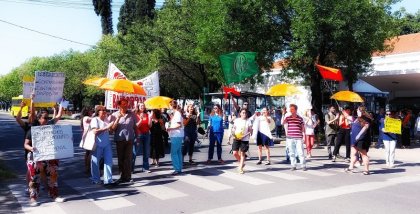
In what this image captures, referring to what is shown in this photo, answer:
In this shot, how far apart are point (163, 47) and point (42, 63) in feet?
182

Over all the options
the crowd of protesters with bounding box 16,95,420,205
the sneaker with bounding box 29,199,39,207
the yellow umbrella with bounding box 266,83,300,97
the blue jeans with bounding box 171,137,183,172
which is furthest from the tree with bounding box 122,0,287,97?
the sneaker with bounding box 29,199,39,207

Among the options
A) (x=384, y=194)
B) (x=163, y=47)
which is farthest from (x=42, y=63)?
(x=384, y=194)

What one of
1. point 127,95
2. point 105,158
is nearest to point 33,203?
point 105,158

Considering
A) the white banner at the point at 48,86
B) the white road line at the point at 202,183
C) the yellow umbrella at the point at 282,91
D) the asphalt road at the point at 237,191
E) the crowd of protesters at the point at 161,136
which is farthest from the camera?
the yellow umbrella at the point at 282,91

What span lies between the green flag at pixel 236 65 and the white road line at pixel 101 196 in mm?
5473

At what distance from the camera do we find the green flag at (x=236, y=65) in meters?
13.0

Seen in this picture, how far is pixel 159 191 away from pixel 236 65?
576 cm

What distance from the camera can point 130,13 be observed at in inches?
2196

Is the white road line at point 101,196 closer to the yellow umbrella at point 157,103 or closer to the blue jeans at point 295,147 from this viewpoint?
the yellow umbrella at point 157,103

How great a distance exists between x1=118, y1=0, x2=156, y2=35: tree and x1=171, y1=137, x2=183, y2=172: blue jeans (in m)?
42.3

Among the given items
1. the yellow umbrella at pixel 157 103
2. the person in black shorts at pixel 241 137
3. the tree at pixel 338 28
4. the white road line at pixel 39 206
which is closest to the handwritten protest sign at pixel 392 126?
the person in black shorts at pixel 241 137

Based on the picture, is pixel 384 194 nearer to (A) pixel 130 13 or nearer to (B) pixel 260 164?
(B) pixel 260 164

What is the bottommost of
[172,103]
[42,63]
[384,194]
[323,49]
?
[384,194]

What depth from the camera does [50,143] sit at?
25.3ft
